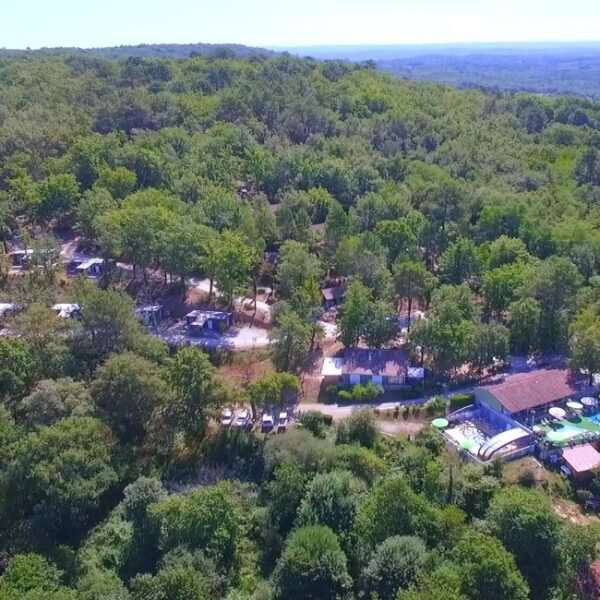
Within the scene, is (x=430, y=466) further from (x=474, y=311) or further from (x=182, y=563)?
(x=474, y=311)

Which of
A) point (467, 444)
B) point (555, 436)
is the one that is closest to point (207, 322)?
point (467, 444)

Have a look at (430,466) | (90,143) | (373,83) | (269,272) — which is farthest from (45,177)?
(373,83)

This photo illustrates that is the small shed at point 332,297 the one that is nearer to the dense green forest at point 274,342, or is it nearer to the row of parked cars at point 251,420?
the dense green forest at point 274,342

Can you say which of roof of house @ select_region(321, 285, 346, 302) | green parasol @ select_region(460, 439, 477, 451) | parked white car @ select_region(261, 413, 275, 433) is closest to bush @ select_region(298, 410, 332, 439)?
parked white car @ select_region(261, 413, 275, 433)

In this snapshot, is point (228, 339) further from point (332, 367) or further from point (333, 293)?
point (333, 293)

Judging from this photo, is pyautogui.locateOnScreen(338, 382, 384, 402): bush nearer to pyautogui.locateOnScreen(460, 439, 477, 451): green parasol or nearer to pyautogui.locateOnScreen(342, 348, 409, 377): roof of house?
pyautogui.locateOnScreen(342, 348, 409, 377): roof of house

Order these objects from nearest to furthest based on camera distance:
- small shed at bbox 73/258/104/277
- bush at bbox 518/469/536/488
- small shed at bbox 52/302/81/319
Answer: bush at bbox 518/469/536/488
small shed at bbox 52/302/81/319
small shed at bbox 73/258/104/277
